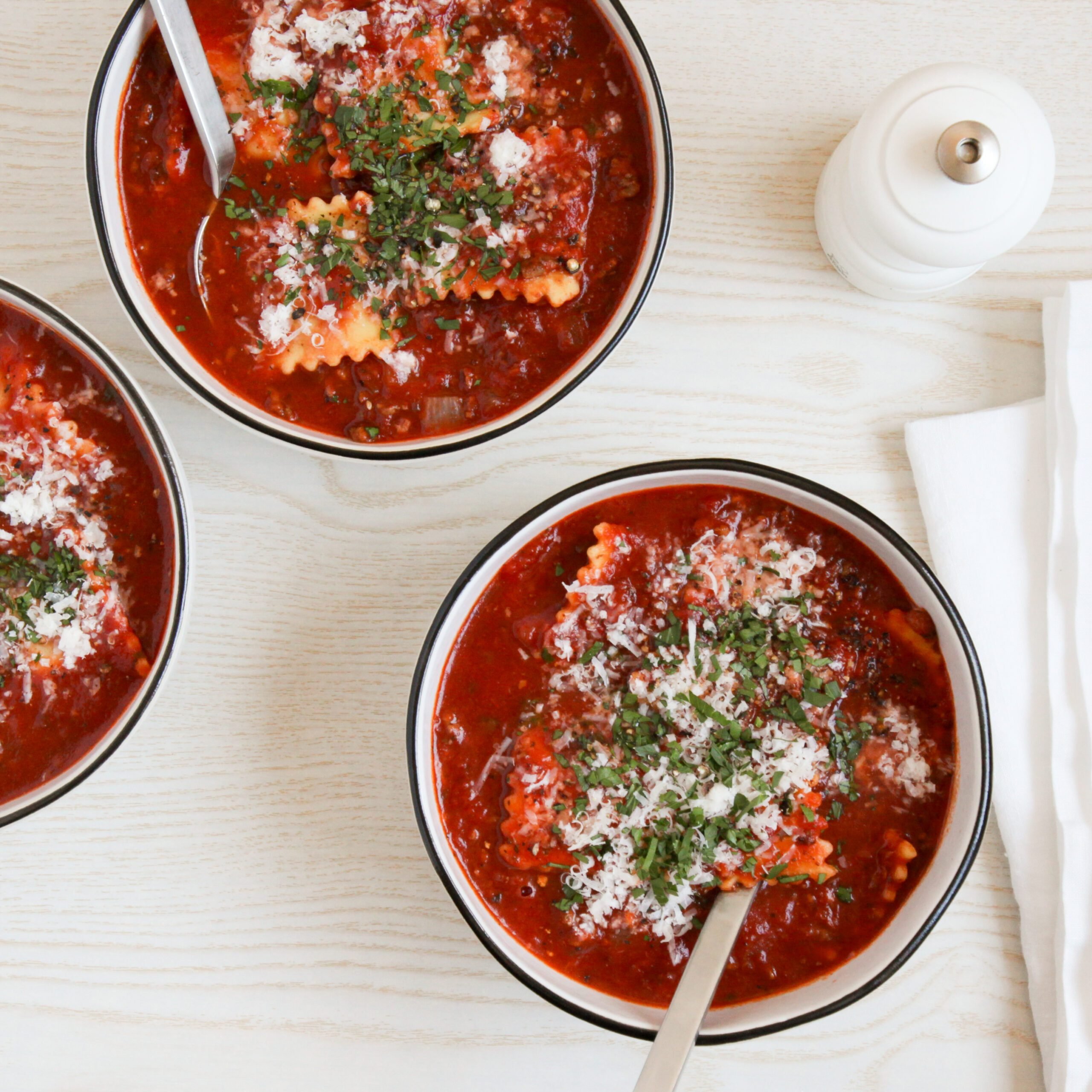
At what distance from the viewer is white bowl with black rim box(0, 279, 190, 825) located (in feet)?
7.94

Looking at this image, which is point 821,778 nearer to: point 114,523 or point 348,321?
point 348,321

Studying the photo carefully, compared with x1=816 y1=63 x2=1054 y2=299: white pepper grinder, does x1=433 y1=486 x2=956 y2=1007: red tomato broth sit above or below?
below

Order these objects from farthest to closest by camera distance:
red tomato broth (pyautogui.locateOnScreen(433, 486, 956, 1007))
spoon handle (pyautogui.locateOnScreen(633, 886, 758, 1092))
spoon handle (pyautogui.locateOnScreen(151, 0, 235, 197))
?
1. red tomato broth (pyautogui.locateOnScreen(433, 486, 956, 1007))
2. spoon handle (pyautogui.locateOnScreen(151, 0, 235, 197))
3. spoon handle (pyautogui.locateOnScreen(633, 886, 758, 1092))

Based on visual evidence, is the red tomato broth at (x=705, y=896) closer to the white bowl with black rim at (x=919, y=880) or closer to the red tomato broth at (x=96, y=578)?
the white bowl with black rim at (x=919, y=880)

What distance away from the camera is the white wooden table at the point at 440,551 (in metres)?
2.82

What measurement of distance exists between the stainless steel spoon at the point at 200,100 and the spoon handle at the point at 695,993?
204 centimetres

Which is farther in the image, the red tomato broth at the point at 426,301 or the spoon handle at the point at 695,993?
the red tomato broth at the point at 426,301

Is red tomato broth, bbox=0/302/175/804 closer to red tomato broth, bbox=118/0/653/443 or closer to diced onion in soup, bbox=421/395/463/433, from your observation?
red tomato broth, bbox=118/0/653/443

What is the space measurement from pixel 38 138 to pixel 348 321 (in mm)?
1153

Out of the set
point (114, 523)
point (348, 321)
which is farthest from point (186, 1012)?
point (348, 321)

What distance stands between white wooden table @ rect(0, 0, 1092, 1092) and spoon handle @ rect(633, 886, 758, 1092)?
24.9 inches

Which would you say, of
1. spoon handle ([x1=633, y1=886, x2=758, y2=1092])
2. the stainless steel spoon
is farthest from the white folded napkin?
the stainless steel spoon

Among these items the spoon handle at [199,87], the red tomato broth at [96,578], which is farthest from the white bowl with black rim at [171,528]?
the spoon handle at [199,87]

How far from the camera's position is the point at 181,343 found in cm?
254
